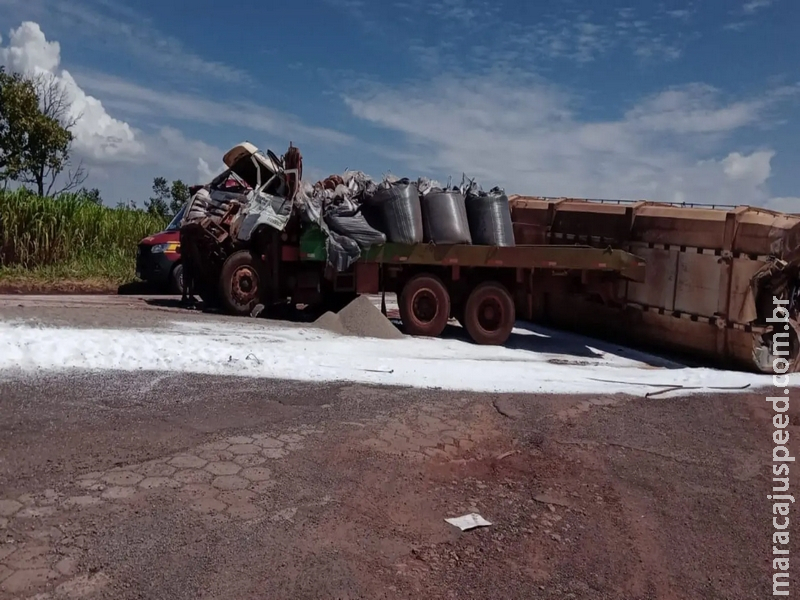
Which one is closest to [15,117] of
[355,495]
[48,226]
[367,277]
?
[48,226]

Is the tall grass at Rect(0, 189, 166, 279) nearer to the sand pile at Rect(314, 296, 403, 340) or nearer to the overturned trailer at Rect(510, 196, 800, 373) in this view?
the sand pile at Rect(314, 296, 403, 340)

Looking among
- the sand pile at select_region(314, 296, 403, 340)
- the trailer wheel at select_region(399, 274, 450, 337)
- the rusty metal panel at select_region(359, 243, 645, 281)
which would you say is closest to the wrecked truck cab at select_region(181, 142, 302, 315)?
the sand pile at select_region(314, 296, 403, 340)

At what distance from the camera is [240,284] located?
460 inches

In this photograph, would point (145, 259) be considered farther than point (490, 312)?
Yes

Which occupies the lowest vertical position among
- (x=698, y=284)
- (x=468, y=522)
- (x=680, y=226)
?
(x=468, y=522)

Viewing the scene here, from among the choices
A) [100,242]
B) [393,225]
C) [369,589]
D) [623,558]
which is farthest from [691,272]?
[100,242]

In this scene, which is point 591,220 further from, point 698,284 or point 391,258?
point 391,258

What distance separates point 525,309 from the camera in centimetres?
1162

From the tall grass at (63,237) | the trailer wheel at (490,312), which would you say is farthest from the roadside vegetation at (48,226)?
the trailer wheel at (490,312)

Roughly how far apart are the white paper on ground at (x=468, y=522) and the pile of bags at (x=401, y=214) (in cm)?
690

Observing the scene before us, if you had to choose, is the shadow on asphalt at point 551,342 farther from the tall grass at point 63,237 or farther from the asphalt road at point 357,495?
the tall grass at point 63,237

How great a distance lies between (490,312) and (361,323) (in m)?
2.13

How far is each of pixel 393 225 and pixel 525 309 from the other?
8.31ft

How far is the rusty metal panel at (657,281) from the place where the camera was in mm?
11281
